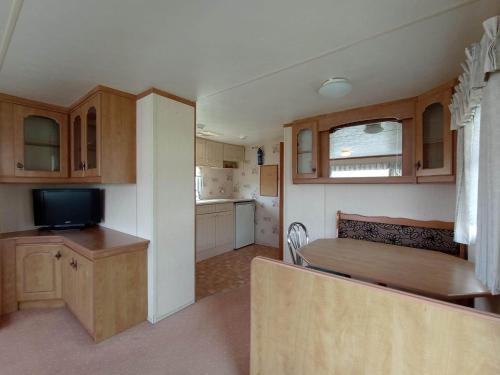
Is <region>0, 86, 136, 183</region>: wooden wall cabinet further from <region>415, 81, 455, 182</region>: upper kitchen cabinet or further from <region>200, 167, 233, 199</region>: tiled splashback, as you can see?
<region>415, 81, 455, 182</region>: upper kitchen cabinet

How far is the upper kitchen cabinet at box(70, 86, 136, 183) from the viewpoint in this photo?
6.19 feet

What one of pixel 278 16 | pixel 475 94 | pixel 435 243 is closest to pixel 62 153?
pixel 278 16

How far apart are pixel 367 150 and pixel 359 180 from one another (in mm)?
329

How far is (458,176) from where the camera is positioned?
1578 mm

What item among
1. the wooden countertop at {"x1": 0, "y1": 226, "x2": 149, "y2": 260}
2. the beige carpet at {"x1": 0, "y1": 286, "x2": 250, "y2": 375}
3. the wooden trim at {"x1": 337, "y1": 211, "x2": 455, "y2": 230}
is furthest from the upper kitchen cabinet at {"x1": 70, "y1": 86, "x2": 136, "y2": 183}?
the wooden trim at {"x1": 337, "y1": 211, "x2": 455, "y2": 230}

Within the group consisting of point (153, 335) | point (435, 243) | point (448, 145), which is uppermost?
point (448, 145)

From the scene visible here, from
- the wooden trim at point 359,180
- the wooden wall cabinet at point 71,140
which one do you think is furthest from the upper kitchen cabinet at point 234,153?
the wooden wall cabinet at point 71,140

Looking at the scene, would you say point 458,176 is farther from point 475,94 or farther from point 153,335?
point 153,335

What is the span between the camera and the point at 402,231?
222cm

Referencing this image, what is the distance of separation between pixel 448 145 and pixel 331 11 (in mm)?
1463

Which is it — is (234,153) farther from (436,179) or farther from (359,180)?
(436,179)

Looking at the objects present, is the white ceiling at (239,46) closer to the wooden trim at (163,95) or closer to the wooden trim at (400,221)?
the wooden trim at (163,95)

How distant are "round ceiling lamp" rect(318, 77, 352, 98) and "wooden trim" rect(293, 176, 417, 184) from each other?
100cm

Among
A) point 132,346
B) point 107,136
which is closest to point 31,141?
point 107,136
